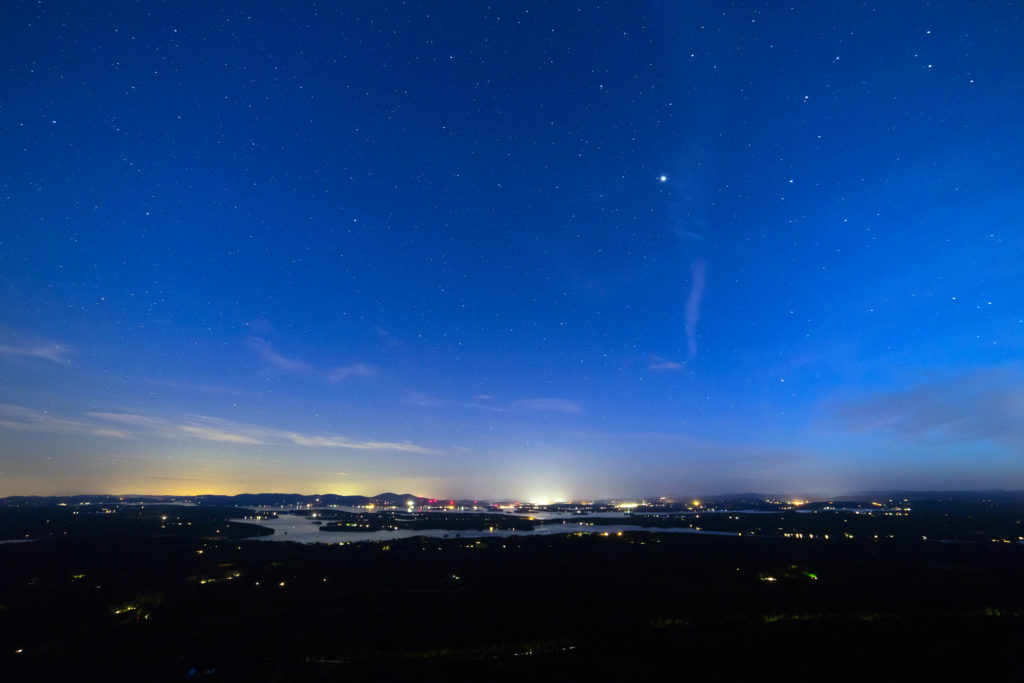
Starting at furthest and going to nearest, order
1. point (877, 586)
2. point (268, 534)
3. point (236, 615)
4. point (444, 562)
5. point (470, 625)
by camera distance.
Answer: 1. point (268, 534)
2. point (444, 562)
3. point (877, 586)
4. point (236, 615)
5. point (470, 625)

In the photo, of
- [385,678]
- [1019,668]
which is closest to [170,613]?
[385,678]

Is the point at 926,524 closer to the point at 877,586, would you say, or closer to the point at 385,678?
the point at 877,586

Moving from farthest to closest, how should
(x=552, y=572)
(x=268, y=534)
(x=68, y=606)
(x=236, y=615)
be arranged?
(x=268, y=534)
(x=552, y=572)
(x=68, y=606)
(x=236, y=615)

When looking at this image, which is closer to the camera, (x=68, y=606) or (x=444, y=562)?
(x=68, y=606)

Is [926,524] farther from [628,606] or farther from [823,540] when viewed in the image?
[628,606]

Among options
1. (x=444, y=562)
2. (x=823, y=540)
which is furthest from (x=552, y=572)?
(x=823, y=540)

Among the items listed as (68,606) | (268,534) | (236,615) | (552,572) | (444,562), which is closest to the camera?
(236,615)
